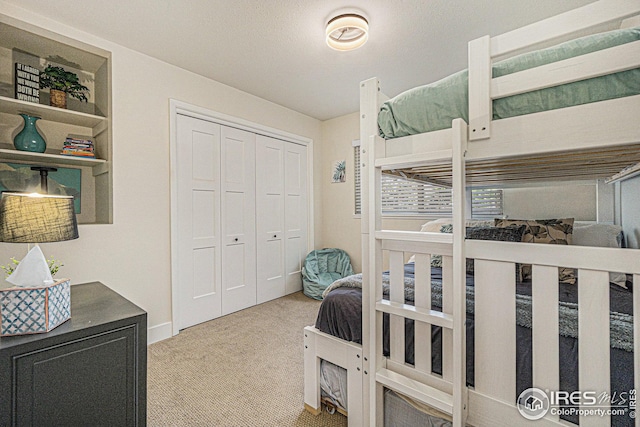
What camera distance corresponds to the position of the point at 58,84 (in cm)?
226

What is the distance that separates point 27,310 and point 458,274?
5.05ft

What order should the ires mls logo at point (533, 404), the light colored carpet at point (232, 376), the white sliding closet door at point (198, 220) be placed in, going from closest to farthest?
the ires mls logo at point (533, 404)
the light colored carpet at point (232, 376)
the white sliding closet door at point (198, 220)

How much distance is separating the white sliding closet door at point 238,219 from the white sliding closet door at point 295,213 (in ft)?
1.80

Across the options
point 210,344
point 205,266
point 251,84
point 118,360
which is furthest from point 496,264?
point 251,84

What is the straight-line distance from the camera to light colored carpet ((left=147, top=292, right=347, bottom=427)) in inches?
63.7

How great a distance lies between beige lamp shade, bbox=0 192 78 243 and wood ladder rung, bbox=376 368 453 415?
1.46 metres

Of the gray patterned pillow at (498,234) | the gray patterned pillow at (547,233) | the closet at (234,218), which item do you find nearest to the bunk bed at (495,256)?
the gray patterned pillow at (498,234)

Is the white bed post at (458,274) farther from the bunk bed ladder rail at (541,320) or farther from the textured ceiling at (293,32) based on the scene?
the textured ceiling at (293,32)

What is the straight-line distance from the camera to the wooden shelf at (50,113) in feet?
6.55

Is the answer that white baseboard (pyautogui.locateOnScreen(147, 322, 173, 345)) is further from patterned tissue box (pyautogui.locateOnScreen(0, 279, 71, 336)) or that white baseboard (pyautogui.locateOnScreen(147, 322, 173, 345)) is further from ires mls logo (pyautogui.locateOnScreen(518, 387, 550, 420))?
ires mls logo (pyautogui.locateOnScreen(518, 387, 550, 420))

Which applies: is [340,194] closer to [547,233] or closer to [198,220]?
[198,220]

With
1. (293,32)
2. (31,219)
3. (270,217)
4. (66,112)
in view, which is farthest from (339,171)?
(31,219)

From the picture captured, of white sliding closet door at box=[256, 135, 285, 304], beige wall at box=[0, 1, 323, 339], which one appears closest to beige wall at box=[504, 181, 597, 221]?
white sliding closet door at box=[256, 135, 285, 304]

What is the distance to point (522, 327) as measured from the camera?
112 cm
